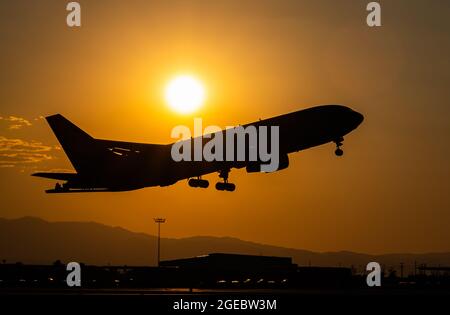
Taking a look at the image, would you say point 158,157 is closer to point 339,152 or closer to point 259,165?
point 259,165

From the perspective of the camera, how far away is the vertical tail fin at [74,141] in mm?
104938

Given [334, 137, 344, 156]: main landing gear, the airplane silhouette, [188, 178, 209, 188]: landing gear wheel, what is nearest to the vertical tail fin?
the airplane silhouette

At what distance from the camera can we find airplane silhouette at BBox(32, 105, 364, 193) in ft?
309

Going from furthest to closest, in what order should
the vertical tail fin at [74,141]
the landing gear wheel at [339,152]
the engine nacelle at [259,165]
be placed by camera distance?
the vertical tail fin at [74,141]
the engine nacelle at [259,165]
the landing gear wheel at [339,152]

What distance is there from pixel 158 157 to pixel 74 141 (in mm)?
14584

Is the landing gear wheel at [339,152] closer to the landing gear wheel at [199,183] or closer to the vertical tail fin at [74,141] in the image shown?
the landing gear wheel at [199,183]

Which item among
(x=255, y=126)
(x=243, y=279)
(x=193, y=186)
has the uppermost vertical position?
(x=255, y=126)

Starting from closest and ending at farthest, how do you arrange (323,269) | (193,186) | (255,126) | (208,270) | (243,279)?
(255,126) < (193,186) < (208,270) < (243,279) < (323,269)

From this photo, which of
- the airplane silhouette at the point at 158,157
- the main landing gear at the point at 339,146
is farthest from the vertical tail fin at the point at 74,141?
the main landing gear at the point at 339,146

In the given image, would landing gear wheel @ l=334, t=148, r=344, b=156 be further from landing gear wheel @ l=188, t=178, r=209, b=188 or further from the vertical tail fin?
the vertical tail fin
